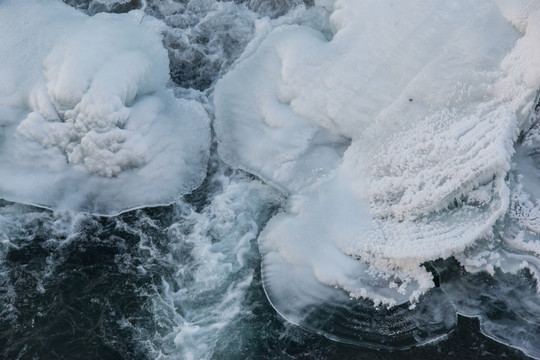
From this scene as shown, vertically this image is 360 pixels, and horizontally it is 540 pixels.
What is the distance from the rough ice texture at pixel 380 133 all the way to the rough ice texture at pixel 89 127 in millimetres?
415

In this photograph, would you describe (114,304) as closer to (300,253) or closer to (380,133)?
(300,253)

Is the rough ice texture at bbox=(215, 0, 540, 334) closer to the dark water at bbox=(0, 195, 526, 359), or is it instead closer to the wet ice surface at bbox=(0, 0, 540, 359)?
the wet ice surface at bbox=(0, 0, 540, 359)

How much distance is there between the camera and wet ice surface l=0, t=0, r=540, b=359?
12.8 feet

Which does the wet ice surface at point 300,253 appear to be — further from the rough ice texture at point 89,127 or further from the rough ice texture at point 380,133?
the rough ice texture at point 89,127

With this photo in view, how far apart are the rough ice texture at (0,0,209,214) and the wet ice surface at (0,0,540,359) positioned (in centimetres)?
18

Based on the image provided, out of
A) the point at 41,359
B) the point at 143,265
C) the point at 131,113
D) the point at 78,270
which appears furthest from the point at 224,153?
the point at 41,359

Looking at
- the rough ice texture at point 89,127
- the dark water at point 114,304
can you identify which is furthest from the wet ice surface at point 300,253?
the rough ice texture at point 89,127

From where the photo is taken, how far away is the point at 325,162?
450cm

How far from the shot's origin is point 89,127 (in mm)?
4461

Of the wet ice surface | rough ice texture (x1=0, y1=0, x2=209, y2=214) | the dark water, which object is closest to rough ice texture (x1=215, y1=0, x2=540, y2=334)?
the wet ice surface

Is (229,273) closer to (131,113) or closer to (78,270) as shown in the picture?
(78,270)

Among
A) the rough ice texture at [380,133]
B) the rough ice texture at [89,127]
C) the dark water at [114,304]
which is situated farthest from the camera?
the rough ice texture at [89,127]

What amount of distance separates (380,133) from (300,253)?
1.19 meters

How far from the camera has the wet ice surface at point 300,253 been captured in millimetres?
3895
